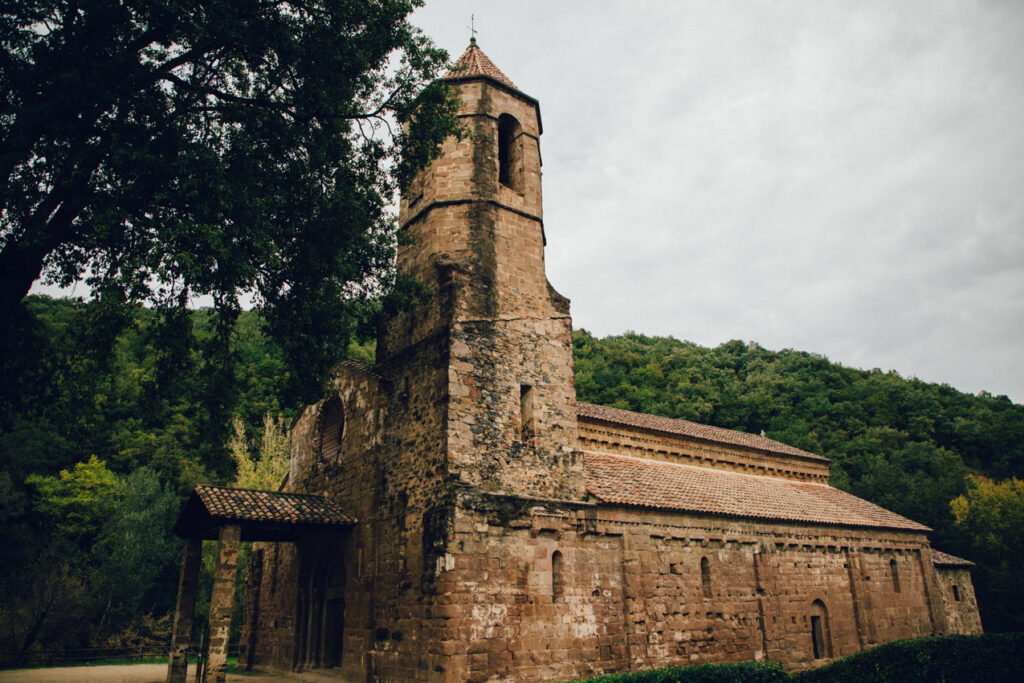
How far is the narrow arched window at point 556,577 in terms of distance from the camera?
40.4 ft

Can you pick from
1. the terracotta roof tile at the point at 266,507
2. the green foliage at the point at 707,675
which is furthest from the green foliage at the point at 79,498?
the green foliage at the point at 707,675

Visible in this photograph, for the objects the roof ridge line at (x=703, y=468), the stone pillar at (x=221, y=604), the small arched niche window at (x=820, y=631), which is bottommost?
the small arched niche window at (x=820, y=631)

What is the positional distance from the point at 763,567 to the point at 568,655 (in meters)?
7.54

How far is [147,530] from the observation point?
29906 millimetres

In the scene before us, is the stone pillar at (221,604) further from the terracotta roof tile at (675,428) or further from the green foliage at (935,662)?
the green foliage at (935,662)

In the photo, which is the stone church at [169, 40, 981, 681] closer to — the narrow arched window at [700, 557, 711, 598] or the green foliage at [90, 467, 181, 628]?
the narrow arched window at [700, 557, 711, 598]

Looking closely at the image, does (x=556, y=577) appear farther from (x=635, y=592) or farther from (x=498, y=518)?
(x=635, y=592)

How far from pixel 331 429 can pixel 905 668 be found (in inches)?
582

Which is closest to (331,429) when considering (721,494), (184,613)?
(184,613)

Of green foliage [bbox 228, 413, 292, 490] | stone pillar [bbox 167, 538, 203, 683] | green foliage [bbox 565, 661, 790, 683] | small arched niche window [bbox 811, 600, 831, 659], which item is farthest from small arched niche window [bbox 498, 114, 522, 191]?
green foliage [bbox 228, 413, 292, 490]

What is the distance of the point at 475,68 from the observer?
16.1 metres

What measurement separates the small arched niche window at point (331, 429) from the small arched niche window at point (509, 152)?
7.68m

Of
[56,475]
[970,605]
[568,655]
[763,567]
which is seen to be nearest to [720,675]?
[568,655]

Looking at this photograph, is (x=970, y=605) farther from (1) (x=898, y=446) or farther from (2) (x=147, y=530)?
(2) (x=147, y=530)
